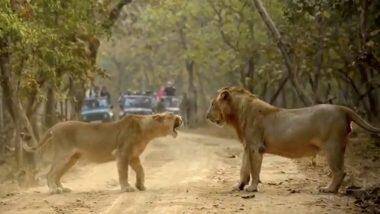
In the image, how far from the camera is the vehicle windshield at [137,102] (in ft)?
128

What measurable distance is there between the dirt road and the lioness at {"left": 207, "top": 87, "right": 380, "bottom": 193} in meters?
0.49

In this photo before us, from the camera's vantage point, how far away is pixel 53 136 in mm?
11953

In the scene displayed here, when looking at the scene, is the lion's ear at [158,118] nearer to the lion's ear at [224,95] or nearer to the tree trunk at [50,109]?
the lion's ear at [224,95]

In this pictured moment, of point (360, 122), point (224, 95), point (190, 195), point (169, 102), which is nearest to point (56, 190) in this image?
point (190, 195)

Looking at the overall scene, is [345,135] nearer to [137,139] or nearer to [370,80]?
[137,139]

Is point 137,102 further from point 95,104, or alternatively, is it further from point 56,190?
point 56,190

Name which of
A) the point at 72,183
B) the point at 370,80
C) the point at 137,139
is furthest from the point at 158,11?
the point at 137,139

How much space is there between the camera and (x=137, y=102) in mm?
39031

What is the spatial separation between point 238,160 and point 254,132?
7.43 meters

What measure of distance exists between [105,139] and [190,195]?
7.40 feet

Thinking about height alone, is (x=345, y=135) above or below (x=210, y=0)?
below

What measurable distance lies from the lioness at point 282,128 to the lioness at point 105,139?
3.35ft

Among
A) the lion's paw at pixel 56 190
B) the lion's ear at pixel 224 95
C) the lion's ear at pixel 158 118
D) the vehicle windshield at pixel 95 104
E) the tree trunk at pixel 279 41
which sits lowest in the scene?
the lion's paw at pixel 56 190

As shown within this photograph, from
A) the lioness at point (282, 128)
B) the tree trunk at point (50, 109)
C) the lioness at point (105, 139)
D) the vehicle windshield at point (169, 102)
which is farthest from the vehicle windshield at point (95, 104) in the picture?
the lioness at point (282, 128)
